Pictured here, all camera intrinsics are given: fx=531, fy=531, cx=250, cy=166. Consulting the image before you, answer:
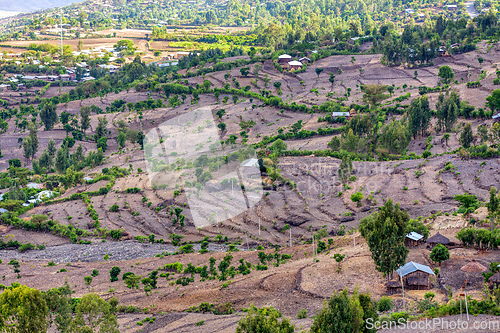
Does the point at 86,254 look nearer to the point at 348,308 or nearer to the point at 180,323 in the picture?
the point at 180,323

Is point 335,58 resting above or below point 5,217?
above

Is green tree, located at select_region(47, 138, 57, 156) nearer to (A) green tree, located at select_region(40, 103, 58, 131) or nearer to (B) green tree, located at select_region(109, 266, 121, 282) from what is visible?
(A) green tree, located at select_region(40, 103, 58, 131)

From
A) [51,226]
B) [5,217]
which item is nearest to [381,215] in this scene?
[51,226]

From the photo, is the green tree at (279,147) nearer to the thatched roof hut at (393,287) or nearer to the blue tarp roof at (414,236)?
the blue tarp roof at (414,236)

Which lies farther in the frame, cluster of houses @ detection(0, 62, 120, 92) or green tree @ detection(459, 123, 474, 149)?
cluster of houses @ detection(0, 62, 120, 92)

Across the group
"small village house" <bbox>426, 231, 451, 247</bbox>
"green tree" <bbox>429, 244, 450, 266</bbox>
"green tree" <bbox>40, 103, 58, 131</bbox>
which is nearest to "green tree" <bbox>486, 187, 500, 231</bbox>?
"small village house" <bbox>426, 231, 451, 247</bbox>

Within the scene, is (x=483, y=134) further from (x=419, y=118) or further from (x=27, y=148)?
(x=27, y=148)
